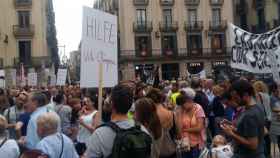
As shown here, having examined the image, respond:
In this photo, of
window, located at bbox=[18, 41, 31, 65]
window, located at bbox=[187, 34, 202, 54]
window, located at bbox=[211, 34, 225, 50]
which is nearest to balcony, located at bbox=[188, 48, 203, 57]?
window, located at bbox=[187, 34, 202, 54]

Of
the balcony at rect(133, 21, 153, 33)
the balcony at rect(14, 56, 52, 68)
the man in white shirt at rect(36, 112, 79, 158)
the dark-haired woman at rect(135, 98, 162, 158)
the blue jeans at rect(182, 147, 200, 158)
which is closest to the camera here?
the man in white shirt at rect(36, 112, 79, 158)

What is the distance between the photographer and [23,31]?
54094 millimetres

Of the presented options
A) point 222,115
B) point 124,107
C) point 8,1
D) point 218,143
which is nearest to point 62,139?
point 124,107

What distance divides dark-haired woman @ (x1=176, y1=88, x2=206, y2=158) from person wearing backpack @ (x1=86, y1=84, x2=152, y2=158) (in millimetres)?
3343

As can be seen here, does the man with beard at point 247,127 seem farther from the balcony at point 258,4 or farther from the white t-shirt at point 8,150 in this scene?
the balcony at point 258,4

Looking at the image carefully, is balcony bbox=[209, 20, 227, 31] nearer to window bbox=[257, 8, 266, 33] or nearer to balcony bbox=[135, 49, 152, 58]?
window bbox=[257, 8, 266, 33]

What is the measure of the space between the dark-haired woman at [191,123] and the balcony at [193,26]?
52.3 metres

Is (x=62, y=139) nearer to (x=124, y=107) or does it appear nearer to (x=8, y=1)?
(x=124, y=107)

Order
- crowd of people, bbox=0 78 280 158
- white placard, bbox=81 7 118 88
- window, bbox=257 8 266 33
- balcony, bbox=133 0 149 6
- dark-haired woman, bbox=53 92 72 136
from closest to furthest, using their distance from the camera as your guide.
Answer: crowd of people, bbox=0 78 280 158 → white placard, bbox=81 7 118 88 → dark-haired woman, bbox=53 92 72 136 → balcony, bbox=133 0 149 6 → window, bbox=257 8 266 33

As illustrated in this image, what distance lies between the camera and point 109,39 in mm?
7414

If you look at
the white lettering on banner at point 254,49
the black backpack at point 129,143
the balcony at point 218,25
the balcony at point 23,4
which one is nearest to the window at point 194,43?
the balcony at point 218,25

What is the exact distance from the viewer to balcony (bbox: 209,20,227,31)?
6106 cm

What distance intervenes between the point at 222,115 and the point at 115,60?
4.64m

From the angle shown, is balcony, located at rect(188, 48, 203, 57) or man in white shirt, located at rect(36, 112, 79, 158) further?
balcony, located at rect(188, 48, 203, 57)
